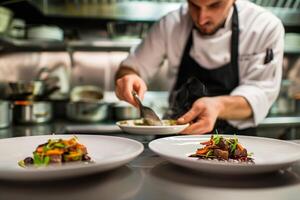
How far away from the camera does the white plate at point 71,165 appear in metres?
0.52

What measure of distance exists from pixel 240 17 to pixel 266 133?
1256mm

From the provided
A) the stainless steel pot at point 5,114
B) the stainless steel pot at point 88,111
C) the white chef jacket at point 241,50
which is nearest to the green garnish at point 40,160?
the white chef jacket at point 241,50

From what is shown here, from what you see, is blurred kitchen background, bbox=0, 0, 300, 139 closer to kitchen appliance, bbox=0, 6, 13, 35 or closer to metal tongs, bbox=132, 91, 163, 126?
kitchen appliance, bbox=0, 6, 13, 35

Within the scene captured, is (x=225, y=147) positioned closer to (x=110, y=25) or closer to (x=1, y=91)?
(x=110, y=25)

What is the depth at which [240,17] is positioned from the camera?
167cm

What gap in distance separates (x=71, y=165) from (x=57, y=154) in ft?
0.18

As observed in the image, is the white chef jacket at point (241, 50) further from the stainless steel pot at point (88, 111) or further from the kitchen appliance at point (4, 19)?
the kitchen appliance at point (4, 19)

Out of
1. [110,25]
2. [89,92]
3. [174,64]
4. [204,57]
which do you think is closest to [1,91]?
[89,92]

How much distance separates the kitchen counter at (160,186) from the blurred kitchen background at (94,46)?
6.66ft

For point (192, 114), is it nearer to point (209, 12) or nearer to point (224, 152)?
point (224, 152)

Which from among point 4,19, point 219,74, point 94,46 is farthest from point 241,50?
point 4,19

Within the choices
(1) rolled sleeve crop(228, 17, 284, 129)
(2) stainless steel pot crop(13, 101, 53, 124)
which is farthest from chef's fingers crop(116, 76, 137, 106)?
(2) stainless steel pot crop(13, 101, 53, 124)

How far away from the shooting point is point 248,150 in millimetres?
799

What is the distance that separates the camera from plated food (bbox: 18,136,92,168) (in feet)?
2.02
